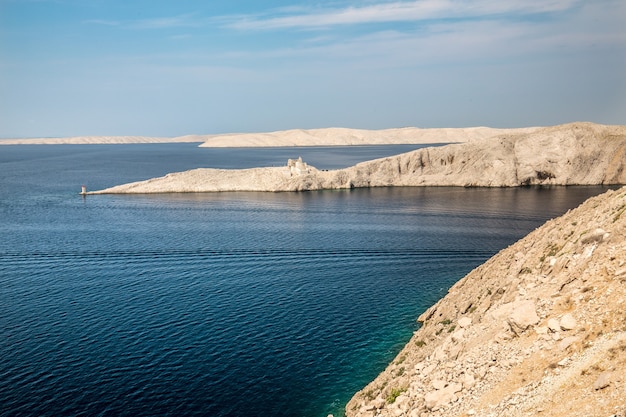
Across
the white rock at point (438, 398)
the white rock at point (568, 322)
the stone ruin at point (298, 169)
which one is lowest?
the white rock at point (438, 398)

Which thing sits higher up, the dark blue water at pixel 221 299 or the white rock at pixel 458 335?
the white rock at pixel 458 335

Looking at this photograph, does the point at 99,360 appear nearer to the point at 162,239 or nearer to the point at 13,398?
the point at 13,398

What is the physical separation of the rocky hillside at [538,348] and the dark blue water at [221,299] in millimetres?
7729

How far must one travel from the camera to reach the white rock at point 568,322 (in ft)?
83.9

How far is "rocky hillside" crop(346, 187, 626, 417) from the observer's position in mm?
22266

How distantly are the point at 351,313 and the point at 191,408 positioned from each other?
68.0ft

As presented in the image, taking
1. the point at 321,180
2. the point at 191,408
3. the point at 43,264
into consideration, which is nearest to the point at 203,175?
the point at 321,180

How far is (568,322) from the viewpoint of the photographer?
84.5ft

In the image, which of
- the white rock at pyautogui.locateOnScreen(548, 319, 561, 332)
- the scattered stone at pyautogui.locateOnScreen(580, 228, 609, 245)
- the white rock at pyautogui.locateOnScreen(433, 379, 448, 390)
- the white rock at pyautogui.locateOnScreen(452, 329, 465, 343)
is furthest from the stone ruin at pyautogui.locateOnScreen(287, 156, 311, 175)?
the white rock at pyautogui.locateOnScreen(548, 319, 561, 332)

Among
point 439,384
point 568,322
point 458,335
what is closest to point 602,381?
point 568,322

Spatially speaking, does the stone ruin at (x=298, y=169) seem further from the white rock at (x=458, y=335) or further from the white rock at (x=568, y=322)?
the white rock at (x=568, y=322)

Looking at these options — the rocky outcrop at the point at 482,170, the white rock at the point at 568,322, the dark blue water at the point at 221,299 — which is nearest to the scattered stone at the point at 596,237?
the white rock at the point at 568,322

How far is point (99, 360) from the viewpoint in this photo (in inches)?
1581

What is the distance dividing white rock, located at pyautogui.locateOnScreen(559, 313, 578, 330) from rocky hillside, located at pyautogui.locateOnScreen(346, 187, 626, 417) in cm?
5
